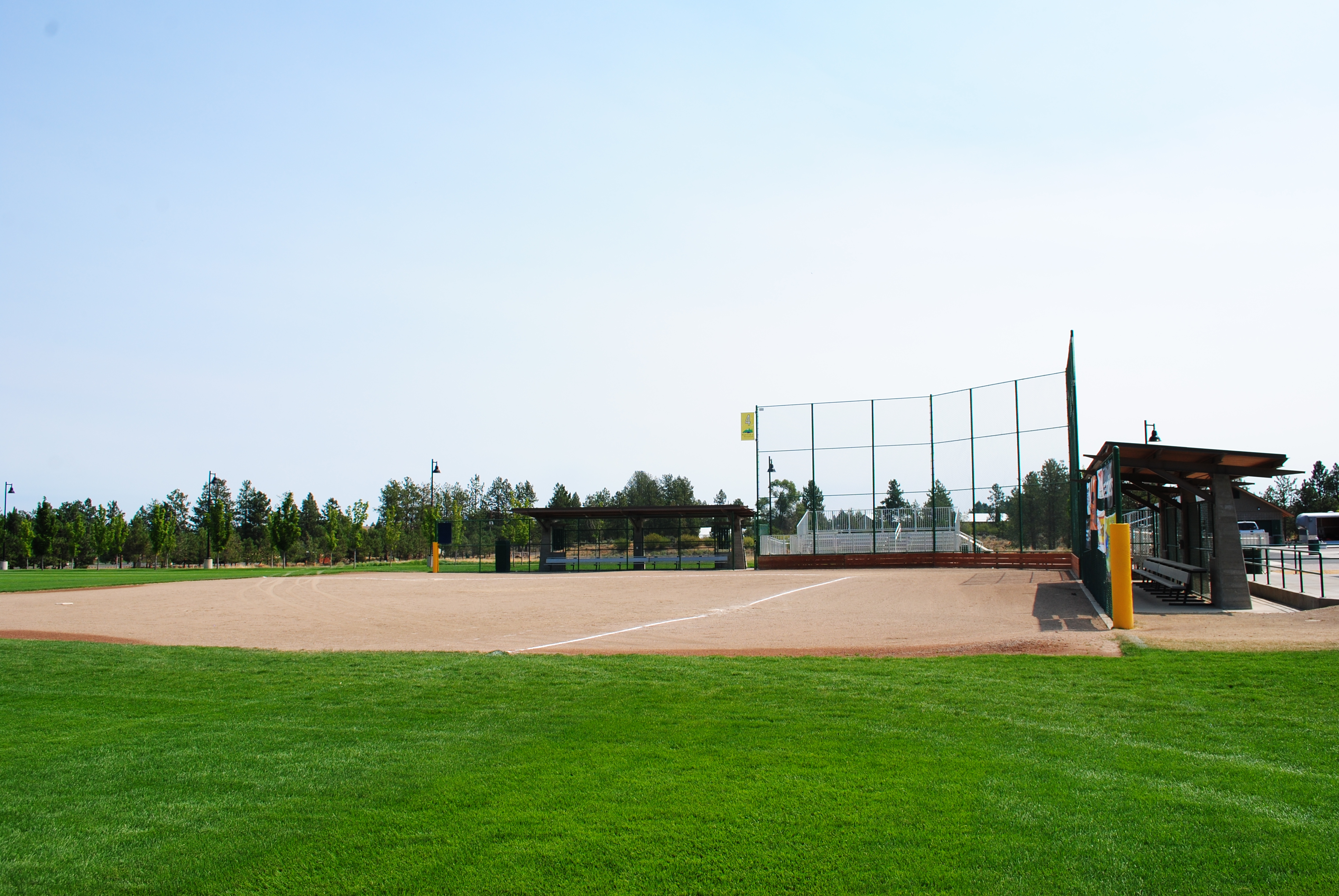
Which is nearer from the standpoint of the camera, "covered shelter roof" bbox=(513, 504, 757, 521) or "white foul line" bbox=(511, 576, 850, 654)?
"white foul line" bbox=(511, 576, 850, 654)

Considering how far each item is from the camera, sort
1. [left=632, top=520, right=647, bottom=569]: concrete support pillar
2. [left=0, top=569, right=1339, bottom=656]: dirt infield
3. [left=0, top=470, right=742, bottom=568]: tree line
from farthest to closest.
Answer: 1. [left=0, top=470, right=742, bottom=568]: tree line
2. [left=632, top=520, right=647, bottom=569]: concrete support pillar
3. [left=0, top=569, right=1339, bottom=656]: dirt infield

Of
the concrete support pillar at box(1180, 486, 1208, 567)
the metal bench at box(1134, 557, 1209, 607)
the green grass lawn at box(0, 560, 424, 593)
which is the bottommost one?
the green grass lawn at box(0, 560, 424, 593)

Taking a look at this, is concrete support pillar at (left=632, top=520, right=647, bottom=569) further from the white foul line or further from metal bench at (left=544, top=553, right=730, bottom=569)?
the white foul line

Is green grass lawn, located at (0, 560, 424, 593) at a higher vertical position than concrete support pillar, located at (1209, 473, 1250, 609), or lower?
lower

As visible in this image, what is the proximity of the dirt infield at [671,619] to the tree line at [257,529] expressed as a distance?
18.9m

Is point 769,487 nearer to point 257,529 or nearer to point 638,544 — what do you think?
point 638,544

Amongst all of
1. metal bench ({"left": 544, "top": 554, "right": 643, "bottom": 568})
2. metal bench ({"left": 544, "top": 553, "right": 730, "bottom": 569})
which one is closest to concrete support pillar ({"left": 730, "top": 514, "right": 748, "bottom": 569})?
metal bench ({"left": 544, "top": 553, "right": 730, "bottom": 569})

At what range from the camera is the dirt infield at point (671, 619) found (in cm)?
1182

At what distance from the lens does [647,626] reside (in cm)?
1566

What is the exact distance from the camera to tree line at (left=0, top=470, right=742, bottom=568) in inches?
2768

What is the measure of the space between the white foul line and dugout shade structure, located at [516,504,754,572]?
1839 centimetres

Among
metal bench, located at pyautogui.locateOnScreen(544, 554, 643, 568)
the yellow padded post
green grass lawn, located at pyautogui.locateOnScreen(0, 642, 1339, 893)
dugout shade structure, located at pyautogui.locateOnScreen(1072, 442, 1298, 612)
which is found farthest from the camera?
metal bench, located at pyautogui.locateOnScreen(544, 554, 643, 568)

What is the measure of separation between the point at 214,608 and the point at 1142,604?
21.5m

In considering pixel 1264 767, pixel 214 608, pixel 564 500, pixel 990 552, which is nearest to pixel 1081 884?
pixel 1264 767
